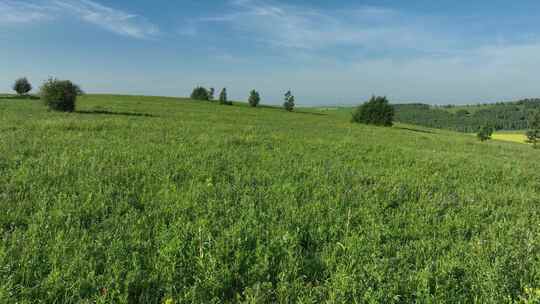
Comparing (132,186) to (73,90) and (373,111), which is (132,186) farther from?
(373,111)

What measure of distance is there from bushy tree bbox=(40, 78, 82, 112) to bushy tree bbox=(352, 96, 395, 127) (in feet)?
194

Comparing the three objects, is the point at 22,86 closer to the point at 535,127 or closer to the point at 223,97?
the point at 223,97

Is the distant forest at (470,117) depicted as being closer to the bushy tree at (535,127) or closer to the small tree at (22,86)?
the bushy tree at (535,127)

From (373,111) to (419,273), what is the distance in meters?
70.0

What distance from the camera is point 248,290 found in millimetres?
2592

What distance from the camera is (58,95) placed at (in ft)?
85.4

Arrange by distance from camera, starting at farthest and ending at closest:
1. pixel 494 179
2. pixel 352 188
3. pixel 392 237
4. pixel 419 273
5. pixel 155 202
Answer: pixel 494 179
pixel 352 188
pixel 155 202
pixel 392 237
pixel 419 273

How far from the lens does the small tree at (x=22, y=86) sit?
5722 centimetres

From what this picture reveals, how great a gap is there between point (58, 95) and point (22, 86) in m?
45.1

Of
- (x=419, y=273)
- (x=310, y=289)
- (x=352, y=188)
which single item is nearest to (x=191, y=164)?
(x=352, y=188)

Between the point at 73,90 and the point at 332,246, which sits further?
the point at 73,90

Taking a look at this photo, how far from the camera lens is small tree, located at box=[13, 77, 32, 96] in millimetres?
57219

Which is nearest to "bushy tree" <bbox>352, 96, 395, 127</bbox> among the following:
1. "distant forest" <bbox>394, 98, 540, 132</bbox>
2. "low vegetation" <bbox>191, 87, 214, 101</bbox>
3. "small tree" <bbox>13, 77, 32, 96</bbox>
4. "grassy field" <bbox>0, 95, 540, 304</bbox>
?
"low vegetation" <bbox>191, 87, 214, 101</bbox>

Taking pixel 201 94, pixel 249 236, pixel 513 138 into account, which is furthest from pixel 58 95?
pixel 513 138
